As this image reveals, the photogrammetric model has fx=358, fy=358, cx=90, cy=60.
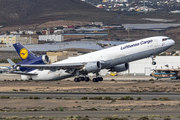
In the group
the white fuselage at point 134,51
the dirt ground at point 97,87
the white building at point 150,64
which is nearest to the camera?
the white fuselage at point 134,51

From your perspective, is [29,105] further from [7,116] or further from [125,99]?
[125,99]

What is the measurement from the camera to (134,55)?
6644 cm

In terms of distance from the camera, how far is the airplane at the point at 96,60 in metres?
66.2

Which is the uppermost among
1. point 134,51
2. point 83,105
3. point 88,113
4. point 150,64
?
point 134,51

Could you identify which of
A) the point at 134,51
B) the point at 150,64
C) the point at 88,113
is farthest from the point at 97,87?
the point at 150,64

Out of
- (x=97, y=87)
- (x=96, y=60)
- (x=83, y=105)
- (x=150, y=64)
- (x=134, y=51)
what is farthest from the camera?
(x=150, y=64)

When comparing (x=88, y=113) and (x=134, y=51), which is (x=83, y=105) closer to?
(x=88, y=113)

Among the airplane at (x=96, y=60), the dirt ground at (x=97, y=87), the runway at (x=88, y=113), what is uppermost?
the airplane at (x=96, y=60)

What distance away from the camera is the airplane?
66250mm

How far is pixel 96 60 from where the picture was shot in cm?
6881

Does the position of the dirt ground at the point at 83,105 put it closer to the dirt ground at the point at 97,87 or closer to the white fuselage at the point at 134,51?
the white fuselage at the point at 134,51

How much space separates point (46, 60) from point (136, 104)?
3211 cm

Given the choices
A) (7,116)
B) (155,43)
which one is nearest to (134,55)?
(155,43)

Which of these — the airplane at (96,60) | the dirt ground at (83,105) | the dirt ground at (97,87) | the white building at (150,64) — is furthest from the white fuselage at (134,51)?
the white building at (150,64)
